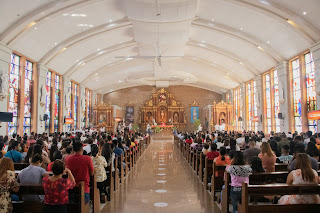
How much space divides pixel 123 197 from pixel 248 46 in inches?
569

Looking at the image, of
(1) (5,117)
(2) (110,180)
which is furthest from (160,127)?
(2) (110,180)

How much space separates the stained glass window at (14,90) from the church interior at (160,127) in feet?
0.31

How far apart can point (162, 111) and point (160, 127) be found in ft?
12.9

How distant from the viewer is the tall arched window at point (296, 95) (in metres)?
15.1

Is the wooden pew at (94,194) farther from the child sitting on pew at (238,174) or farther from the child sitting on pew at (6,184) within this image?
the child sitting on pew at (238,174)

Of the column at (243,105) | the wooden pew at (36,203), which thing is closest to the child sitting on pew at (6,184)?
the wooden pew at (36,203)

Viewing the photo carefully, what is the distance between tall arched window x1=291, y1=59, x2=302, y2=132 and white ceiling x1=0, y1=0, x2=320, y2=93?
0.80m

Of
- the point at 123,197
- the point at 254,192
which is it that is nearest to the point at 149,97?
the point at 123,197

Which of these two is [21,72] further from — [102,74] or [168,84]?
[168,84]

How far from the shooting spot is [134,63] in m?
24.0

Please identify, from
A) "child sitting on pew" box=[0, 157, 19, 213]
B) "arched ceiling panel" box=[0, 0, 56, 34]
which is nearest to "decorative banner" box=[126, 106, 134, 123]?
"arched ceiling panel" box=[0, 0, 56, 34]

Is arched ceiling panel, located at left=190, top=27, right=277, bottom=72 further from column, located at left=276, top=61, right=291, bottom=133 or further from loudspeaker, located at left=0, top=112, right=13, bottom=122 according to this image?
loudspeaker, located at left=0, top=112, right=13, bottom=122

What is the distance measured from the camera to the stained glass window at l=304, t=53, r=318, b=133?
13680mm

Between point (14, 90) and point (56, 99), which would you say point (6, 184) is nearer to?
point (14, 90)
